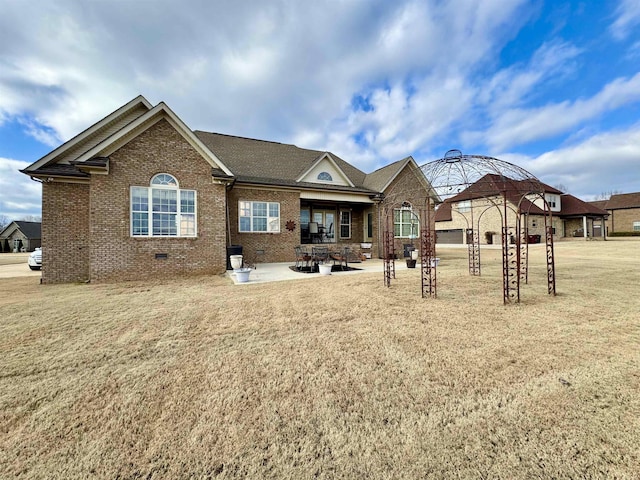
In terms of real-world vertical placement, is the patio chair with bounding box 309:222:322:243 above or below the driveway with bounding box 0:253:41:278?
above

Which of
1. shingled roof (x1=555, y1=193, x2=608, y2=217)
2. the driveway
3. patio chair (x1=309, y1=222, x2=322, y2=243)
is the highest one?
shingled roof (x1=555, y1=193, x2=608, y2=217)

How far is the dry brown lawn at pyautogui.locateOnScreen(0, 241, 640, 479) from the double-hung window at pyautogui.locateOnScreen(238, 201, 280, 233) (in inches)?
365

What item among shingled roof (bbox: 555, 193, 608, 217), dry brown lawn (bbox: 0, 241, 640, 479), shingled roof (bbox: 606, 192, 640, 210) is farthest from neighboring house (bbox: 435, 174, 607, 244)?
dry brown lawn (bbox: 0, 241, 640, 479)

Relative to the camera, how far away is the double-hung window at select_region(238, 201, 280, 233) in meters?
14.9

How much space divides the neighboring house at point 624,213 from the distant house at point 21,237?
89589mm

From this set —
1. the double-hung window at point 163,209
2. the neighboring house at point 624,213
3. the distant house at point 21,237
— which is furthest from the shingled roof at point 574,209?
the distant house at point 21,237

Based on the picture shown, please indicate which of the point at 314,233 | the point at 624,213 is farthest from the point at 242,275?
the point at 624,213

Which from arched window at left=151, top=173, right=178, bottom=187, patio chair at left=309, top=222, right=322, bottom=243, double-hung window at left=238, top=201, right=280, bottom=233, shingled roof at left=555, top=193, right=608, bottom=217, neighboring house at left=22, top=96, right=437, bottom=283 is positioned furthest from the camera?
shingled roof at left=555, top=193, right=608, bottom=217

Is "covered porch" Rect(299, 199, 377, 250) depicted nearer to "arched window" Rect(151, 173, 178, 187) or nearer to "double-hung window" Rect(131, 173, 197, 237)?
"double-hung window" Rect(131, 173, 197, 237)

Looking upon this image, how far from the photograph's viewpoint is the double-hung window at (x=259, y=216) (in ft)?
48.9

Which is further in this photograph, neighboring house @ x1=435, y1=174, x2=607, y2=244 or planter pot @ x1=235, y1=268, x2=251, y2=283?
neighboring house @ x1=435, y1=174, x2=607, y2=244

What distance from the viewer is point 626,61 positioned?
1239cm

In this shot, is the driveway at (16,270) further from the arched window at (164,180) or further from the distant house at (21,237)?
the distant house at (21,237)

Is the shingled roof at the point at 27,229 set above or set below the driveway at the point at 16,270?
above
